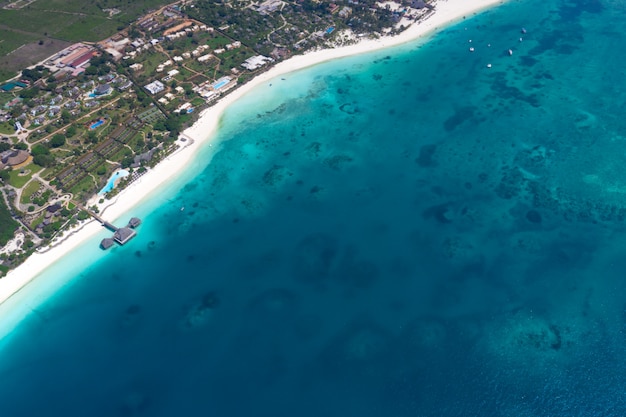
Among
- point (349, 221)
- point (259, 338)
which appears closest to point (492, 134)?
point (349, 221)

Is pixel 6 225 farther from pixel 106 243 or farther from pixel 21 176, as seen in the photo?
pixel 106 243

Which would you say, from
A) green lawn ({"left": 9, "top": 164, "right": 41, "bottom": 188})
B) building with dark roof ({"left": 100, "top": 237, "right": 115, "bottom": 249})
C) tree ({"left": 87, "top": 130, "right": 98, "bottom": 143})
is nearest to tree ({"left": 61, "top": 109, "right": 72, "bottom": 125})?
tree ({"left": 87, "top": 130, "right": 98, "bottom": 143})

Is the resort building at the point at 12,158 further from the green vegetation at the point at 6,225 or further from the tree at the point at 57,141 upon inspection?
the green vegetation at the point at 6,225

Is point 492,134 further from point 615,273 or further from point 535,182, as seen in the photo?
point 615,273

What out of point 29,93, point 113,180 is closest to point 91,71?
Result: point 29,93

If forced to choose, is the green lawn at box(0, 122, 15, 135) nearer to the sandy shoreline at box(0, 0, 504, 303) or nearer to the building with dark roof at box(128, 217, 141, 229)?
the sandy shoreline at box(0, 0, 504, 303)
